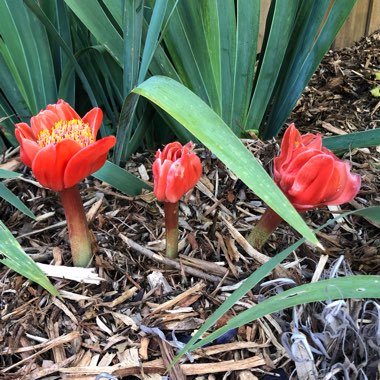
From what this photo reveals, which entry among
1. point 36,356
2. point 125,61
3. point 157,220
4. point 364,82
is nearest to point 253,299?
point 157,220

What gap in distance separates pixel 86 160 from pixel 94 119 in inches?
6.4

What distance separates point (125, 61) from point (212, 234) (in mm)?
377

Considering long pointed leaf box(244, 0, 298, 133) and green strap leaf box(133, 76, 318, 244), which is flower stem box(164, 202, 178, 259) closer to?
green strap leaf box(133, 76, 318, 244)

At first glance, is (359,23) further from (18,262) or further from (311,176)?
(18,262)

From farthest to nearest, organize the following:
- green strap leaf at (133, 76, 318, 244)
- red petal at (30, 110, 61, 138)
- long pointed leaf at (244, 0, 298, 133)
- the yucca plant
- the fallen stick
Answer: long pointed leaf at (244, 0, 298, 133)
the yucca plant
the fallen stick
red petal at (30, 110, 61, 138)
green strap leaf at (133, 76, 318, 244)

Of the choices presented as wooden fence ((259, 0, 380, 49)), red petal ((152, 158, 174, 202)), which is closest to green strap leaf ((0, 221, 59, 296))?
red petal ((152, 158, 174, 202))

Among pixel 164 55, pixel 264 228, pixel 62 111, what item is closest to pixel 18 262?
pixel 62 111

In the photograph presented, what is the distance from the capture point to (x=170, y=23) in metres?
1.18

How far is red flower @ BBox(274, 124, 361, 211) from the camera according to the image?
0.81 m

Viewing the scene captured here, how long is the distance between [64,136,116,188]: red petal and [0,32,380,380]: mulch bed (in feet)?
0.75

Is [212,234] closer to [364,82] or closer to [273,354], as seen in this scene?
[273,354]

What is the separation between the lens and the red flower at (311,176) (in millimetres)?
808

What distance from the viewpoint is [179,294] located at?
3.12ft

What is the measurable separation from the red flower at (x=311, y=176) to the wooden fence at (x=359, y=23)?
1536 mm
